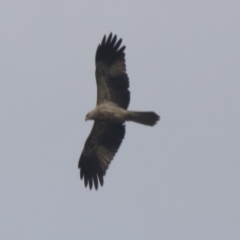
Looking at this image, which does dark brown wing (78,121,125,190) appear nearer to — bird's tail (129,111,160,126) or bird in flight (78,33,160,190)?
bird in flight (78,33,160,190)

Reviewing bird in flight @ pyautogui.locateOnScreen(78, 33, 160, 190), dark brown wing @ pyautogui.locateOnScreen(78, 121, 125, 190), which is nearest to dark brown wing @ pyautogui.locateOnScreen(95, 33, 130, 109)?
bird in flight @ pyautogui.locateOnScreen(78, 33, 160, 190)

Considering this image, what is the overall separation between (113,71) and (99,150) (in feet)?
6.82

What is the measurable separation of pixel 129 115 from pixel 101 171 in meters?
2.03

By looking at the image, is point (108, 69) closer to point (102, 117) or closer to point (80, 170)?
point (102, 117)

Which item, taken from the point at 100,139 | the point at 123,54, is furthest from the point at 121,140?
the point at 123,54

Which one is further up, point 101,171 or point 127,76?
point 127,76

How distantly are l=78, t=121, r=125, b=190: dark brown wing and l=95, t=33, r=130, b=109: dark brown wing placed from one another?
76 centimetres

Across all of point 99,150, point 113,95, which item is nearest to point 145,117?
point 113,95

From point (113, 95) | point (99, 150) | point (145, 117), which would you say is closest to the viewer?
point (145, 117)

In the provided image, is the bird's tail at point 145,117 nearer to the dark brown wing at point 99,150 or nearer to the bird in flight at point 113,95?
the bird in flight at point 113,95

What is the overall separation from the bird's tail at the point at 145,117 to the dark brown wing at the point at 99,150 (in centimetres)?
87

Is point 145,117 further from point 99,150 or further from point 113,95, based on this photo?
point 99,150

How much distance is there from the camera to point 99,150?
23.8 metres

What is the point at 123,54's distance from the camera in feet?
74.4
